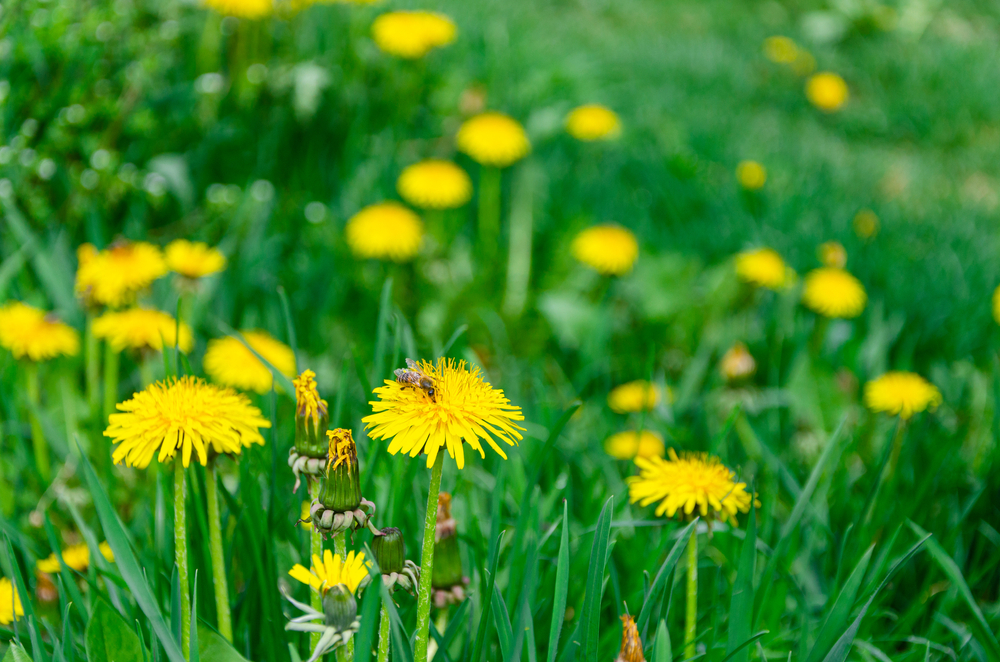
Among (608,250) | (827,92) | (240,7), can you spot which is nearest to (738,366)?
(608,250)

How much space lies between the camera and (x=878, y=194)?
3078 mm

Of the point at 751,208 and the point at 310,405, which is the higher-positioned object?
the point at 310,405

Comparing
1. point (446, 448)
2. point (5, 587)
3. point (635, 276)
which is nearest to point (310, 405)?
point (446, 448)

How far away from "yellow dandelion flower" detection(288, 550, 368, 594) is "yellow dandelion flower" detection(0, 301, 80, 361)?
36.6 inches

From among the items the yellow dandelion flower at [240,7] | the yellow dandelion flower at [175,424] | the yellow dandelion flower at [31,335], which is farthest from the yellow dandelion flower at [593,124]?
the yellow dandelion flower at [175,424]

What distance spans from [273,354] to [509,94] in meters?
1.92

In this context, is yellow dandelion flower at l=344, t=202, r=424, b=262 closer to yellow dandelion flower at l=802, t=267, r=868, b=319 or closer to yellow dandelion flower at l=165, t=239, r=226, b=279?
yellow dandelion flower at l=165, t=239, r=226, b=279

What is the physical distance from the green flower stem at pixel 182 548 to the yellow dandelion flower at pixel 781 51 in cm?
475

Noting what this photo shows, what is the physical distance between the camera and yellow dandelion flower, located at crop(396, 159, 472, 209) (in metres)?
2.20

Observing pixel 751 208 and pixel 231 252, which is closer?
pixel 231 252

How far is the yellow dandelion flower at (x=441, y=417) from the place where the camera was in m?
0.71

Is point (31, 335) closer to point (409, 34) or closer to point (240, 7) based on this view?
point (240, 7)

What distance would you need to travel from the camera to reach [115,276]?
1386mm

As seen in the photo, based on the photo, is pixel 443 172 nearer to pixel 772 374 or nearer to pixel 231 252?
pixel 231 252
